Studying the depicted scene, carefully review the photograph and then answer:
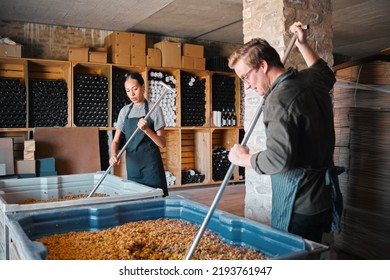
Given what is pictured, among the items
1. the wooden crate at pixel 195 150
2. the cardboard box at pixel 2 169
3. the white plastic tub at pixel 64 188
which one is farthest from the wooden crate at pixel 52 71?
the white plastic tub at pixel 64 188

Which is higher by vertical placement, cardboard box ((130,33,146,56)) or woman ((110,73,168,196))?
cardboard box ((130,33,146,56))

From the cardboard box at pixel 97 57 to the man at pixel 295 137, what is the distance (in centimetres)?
466

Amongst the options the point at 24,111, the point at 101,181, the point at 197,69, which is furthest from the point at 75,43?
the point at 101,181

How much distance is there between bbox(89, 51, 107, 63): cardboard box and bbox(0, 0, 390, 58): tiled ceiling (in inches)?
20.6

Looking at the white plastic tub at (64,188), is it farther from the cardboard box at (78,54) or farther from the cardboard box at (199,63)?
the cardboard box at (199,63)

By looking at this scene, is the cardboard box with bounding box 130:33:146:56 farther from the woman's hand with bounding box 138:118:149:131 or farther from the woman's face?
the woman's hand with bounding box 138:118:149:131

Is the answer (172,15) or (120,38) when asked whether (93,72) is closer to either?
(120,38)

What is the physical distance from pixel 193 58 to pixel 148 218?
16.5 feet

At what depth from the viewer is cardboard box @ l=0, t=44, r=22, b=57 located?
17.4 ft

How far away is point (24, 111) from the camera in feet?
18.0

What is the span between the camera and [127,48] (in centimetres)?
619

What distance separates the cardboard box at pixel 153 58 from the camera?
6330 millimetres

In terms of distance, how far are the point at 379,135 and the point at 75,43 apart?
16.7 ft

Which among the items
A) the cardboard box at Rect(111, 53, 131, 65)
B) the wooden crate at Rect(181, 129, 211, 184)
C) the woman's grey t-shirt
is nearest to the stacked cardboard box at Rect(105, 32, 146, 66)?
the cardboard box at Rect(111, 53, 131, 65)
